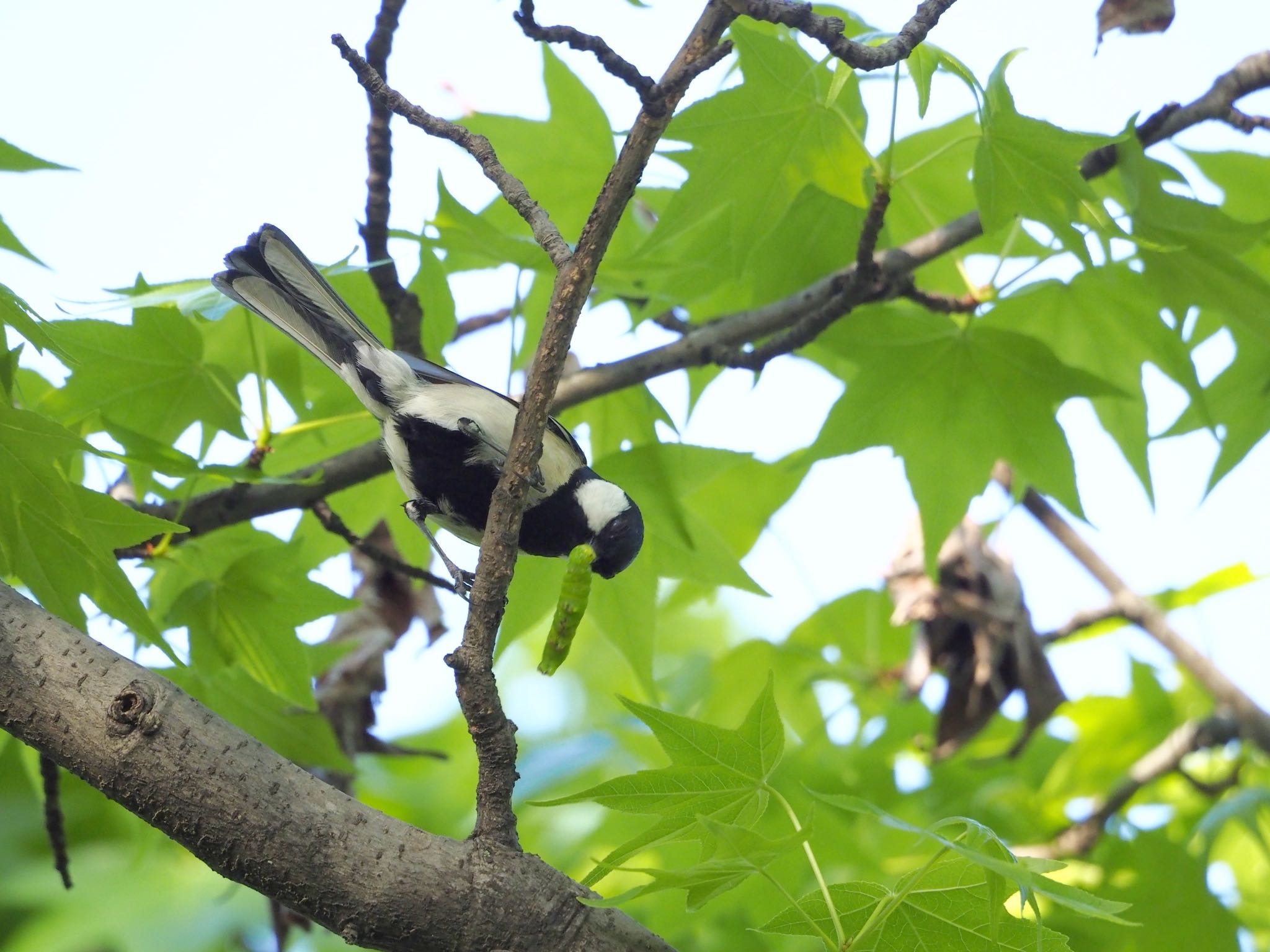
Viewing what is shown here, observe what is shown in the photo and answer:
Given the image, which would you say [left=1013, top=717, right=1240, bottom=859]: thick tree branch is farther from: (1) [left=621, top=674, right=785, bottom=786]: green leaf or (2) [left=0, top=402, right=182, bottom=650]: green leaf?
(2) [left=0, top=402, right=182, bottom=650]: green leaf

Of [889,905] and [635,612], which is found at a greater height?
[635,612]

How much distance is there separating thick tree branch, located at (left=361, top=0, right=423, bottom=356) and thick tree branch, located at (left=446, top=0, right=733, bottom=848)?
1005 millimetres

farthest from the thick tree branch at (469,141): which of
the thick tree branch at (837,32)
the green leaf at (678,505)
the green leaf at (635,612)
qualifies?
the green leaf at (635,612)

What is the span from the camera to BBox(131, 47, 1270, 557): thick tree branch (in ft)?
8.02

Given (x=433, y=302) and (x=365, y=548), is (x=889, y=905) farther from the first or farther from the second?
(x=433, y=302)

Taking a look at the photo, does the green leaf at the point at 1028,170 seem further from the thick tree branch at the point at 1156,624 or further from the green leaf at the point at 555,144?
the thick tree branch at the point at 1156,624

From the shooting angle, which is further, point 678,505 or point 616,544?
point 678,505

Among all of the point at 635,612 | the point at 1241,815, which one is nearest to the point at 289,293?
the point at 635,612

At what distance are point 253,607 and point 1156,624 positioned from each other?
2973mm

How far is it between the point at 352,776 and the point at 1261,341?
245 cm

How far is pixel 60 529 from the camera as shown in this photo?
1.83m

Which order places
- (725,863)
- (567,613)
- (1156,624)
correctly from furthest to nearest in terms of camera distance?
(1156,624) < (567,613) < (725,863)

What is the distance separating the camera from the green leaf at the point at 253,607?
230cm

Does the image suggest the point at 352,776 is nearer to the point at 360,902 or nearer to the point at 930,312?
the point at 360,902
